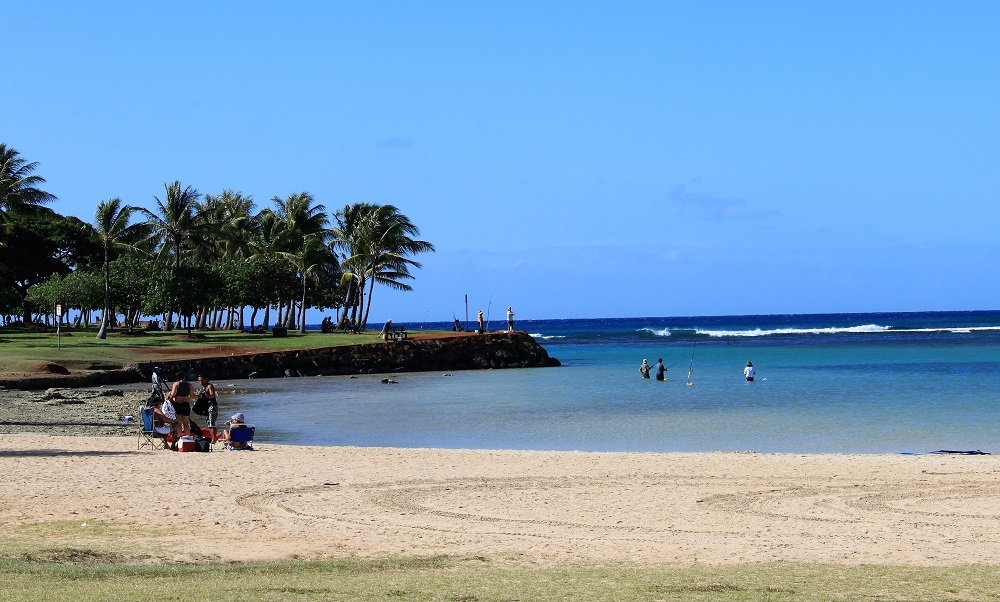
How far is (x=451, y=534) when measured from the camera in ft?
35.8

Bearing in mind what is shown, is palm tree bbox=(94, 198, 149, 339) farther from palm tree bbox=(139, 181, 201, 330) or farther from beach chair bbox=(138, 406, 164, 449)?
beach chair bbox=(138, 406, 164, 449)

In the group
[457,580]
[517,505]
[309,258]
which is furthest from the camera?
[309,258]

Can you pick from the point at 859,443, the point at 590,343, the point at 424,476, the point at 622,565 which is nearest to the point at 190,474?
the point at 424,476

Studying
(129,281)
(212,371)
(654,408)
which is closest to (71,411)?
(654,408)

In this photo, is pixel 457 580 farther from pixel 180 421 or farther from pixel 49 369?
pixel 49 369

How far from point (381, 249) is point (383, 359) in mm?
16670

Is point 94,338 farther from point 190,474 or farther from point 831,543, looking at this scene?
point 831,543

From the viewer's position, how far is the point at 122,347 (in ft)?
160

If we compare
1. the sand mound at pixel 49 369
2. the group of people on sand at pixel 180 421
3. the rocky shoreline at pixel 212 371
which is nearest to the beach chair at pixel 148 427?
the group of people on sand at pixel 180 421

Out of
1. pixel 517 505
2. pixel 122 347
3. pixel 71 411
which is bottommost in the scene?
pixel 71 411

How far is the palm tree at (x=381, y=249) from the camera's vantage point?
68.8m

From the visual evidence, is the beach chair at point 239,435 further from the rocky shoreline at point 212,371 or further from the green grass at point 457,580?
the green grass at point 457,580

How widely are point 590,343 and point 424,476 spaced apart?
86060 mm

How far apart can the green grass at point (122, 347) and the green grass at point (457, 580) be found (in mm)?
32588
